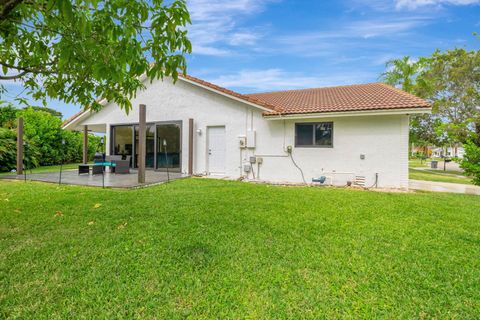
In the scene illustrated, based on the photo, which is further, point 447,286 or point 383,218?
point 383,218

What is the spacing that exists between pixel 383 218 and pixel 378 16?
37.0 feet

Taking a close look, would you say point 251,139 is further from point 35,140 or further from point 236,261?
point 35,140

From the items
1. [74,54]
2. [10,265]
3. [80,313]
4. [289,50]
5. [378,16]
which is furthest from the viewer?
[289,50]

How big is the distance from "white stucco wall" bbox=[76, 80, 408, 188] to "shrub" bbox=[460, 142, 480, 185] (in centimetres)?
186

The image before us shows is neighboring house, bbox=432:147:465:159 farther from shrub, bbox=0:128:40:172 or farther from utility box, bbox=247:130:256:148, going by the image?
shrub, bbox=0:128:40:172

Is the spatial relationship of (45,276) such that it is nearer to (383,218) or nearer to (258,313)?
(258,313)

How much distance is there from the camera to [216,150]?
1327 centimetres

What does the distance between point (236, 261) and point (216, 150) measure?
9928 millimetres

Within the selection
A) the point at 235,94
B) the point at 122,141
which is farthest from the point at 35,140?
the point at 235,94

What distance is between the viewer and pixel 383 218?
5.75m

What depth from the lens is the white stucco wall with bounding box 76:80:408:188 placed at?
10180mm

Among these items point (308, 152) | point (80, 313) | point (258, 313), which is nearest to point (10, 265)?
point (80, 313)

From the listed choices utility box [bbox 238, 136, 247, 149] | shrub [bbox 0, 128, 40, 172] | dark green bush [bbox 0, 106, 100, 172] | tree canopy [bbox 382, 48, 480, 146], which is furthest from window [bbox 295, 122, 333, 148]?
tree canopy [bbox 382, 48, 480, 146]

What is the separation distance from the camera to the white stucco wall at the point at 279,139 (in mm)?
10180
